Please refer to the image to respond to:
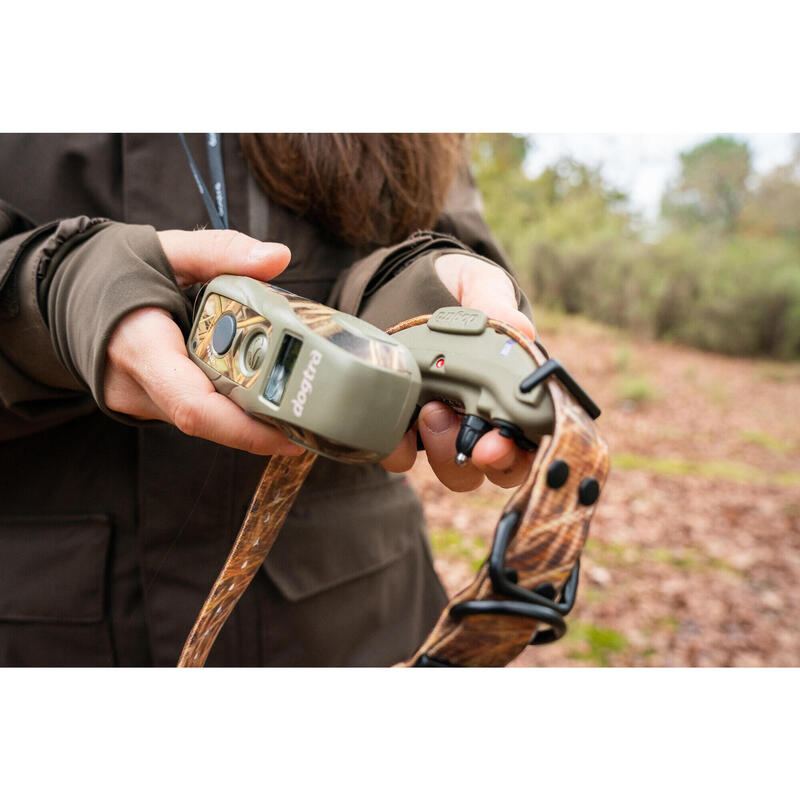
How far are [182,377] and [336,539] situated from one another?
0.62 meters

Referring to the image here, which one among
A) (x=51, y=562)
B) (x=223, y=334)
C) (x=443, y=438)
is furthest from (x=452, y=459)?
(x=51, y=562)

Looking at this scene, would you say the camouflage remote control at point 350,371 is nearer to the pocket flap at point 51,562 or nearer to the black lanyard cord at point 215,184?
the black lanyard cord at point 215,184

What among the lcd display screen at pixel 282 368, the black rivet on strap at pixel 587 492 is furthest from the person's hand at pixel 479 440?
the lcd display screen at pixel 282 368

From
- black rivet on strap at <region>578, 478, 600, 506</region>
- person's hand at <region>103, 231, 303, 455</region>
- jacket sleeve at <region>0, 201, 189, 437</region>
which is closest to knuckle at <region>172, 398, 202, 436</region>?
person's hand at <region>103, 231, 303, 455</region>

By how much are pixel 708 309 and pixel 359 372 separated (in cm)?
973

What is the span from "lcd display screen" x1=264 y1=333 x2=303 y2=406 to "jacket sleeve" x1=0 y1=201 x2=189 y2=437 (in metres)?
0.20

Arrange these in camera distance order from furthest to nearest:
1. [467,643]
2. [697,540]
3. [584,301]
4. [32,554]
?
[584,301] < [697,540] < [32,554] < [467,643]

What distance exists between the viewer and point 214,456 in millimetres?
1293

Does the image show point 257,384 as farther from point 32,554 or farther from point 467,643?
point 32,554

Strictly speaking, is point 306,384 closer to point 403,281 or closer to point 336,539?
point 403,281

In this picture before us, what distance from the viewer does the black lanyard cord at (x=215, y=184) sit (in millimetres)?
1263

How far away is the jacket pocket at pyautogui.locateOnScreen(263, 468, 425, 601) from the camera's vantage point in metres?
1.37

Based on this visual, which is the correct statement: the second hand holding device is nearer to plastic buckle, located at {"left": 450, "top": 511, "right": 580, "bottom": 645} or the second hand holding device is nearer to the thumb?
the thumb
